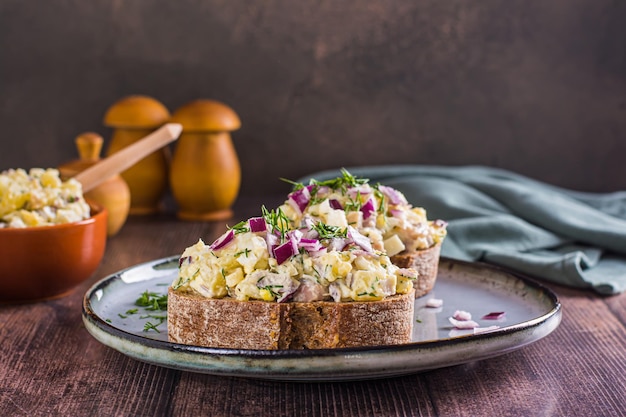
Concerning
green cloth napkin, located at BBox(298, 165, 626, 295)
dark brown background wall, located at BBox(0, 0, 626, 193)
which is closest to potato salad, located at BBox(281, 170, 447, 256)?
green cloth napkin, located at BBox(298, 165, 626, 295)

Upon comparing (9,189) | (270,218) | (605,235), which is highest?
(270,218)

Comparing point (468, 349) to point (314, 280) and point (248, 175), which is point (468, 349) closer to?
point (314, 280)

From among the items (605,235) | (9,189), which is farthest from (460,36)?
(9,189)

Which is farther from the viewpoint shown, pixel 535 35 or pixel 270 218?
pixel 535 35

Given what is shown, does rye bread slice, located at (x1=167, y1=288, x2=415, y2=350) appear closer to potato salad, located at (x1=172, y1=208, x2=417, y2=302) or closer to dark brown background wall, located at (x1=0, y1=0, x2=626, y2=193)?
potato salad, located at (x1=172, y1=208, x2=417, y2=302)

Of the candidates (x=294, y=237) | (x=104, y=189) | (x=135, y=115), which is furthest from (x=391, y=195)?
(x=135, y=115)

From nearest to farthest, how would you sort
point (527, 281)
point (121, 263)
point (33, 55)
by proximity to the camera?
1. point (527, 281)
2. point (121, 263)
3. point (33, 55)

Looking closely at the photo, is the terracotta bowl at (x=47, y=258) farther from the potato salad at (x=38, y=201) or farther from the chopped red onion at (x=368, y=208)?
the chopped red onion at (x=368, y=208)
